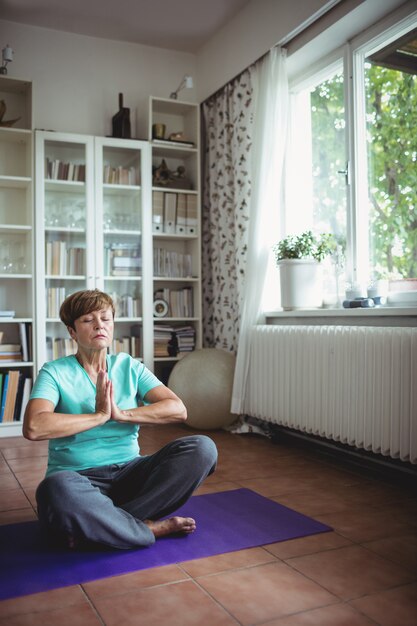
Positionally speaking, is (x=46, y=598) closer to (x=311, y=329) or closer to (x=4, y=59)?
(x=311, y=329)

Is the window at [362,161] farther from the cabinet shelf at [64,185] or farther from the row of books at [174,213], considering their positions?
the cabinet shelf at [64,185]

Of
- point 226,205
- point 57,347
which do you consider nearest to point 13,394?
point 57,347

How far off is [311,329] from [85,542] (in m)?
1.81

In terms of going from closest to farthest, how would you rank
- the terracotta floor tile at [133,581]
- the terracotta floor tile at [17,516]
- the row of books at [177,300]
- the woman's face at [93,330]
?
the terracotta floor tile at [133,581]
the woman's face at [93,330]
the terracotta floor tile at [17,516]
the row of books at [177,300]

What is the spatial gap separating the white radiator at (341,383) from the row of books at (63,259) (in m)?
1.37

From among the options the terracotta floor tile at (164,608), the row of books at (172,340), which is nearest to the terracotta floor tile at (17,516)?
the terracotta floor tile at (164,608)

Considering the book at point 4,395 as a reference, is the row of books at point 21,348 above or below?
above

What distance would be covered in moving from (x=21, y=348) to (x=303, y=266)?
6.69 feet

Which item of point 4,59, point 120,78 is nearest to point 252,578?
point 4,59

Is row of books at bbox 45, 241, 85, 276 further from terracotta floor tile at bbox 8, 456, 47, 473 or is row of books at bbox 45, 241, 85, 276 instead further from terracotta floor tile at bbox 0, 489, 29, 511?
terracotta floor tile at bbox 0, 489, 29, 511

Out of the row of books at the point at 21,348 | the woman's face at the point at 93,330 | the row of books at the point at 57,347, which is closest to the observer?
the woman's face at the point at 93,330

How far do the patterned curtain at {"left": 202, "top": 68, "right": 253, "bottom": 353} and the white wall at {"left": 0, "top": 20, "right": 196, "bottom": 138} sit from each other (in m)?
0.48

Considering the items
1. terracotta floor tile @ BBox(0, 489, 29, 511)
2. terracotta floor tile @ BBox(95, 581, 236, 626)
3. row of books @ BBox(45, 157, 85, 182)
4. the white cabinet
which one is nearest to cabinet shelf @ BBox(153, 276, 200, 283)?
the white cabinet

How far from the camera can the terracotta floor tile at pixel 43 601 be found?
1.57m
